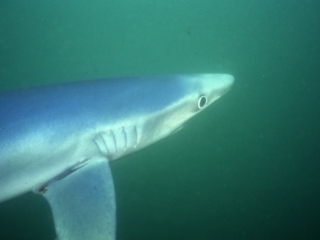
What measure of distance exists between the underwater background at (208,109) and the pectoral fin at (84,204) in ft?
12.5

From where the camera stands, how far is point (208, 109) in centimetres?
704

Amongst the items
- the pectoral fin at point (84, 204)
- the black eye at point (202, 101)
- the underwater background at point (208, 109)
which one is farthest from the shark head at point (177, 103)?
the underwater background at point (208, 109)

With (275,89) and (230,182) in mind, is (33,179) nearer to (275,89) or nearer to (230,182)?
(230,182)

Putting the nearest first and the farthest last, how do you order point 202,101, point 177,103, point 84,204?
point 84,204
point 177,103
point 202,101

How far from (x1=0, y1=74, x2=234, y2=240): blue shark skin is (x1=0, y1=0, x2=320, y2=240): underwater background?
381cm

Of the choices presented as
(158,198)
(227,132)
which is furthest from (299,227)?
(158,198)

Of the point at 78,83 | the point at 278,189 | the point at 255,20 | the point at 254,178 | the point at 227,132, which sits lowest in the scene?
the point at 278,189

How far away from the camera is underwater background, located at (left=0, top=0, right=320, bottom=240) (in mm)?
5766

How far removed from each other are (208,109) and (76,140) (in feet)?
18.0

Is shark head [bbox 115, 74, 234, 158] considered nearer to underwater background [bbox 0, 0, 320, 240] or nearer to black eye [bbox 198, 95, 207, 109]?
black eye [bbox 198, 95, 207, 109]

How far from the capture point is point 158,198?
586 centimetres

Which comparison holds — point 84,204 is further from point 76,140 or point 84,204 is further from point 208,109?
point 208,109

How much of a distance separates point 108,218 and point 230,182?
5192mm

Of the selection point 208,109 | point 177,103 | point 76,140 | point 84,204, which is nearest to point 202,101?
point 177,103
